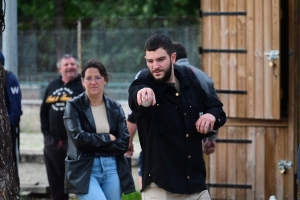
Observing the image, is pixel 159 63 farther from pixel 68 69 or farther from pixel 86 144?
pixel 68 69

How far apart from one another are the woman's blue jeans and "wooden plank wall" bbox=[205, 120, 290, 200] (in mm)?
2641

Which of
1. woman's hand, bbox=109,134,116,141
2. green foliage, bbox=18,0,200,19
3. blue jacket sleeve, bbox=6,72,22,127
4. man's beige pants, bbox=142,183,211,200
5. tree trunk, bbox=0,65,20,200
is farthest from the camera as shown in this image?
green foliage, bbox=18,0,200,19

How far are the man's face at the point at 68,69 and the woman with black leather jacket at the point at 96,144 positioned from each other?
2.44 meters

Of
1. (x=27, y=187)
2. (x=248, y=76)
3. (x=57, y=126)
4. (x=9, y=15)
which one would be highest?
(x=9, y=15)

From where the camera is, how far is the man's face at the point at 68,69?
9.32m

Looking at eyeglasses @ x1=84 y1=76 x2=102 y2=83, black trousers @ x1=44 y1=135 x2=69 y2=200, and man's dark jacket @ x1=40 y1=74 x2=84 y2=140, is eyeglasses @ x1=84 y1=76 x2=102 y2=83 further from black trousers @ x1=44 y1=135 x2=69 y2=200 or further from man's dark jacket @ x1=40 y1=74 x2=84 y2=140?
black trousers @ x1=44 y1=135 x2=69 y2=200

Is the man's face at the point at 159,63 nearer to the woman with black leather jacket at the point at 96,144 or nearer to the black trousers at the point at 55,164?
the woman with black leather jacket at the point at 96,144

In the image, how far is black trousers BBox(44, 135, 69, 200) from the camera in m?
9.38

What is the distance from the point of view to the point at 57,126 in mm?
9266

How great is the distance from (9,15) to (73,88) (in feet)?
4.17

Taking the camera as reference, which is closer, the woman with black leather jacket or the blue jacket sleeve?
the woman with black leather jacket

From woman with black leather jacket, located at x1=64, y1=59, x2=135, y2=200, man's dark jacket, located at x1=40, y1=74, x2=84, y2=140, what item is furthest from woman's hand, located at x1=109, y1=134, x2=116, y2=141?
man's dark jacket, located at x1=40, y1=74, x2=84, y2=140

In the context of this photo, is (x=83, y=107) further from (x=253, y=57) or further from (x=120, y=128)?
(x=253, y=57)

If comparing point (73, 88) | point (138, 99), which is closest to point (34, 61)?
point (73, 88)
